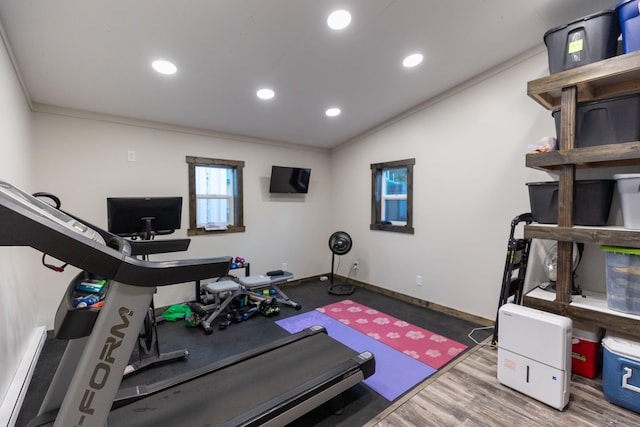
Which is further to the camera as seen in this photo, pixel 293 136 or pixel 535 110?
pixel 293 136

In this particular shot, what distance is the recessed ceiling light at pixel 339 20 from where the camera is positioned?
2115 mm

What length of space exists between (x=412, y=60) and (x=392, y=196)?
2067 millimetres

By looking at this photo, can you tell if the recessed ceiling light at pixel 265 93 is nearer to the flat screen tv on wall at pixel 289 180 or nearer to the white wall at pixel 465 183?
the flat screen tv on wall at pixel 289 180

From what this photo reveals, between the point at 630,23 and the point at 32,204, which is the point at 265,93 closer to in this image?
the point at 32,204

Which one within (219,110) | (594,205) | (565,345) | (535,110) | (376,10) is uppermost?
(376,10)

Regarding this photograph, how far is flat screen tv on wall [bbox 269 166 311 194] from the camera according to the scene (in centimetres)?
451

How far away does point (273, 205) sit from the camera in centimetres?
464

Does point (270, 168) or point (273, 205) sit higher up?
point (270, 168)

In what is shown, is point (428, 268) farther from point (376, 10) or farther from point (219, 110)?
point (219, 110)

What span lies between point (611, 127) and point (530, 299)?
1.38m

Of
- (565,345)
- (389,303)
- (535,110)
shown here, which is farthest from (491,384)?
(535,110)

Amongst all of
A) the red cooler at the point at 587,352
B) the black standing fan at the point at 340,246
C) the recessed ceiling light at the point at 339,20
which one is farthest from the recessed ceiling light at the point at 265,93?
the red cooler at the point at 587,352

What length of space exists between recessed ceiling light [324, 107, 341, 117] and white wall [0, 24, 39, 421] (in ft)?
9.52

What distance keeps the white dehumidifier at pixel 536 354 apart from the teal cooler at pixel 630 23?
1882 mm
